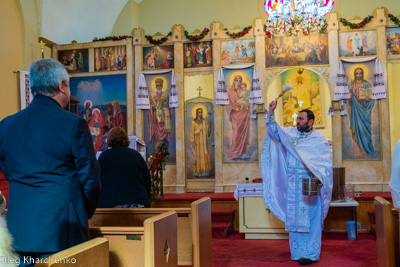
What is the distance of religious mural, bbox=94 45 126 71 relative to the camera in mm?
14094

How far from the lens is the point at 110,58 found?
14.1 meters

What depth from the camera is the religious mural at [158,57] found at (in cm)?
1395

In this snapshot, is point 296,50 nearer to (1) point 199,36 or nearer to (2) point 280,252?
(1) point 199,36

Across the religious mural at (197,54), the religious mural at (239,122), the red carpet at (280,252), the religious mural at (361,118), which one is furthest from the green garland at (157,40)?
the red carpet at (280,252)

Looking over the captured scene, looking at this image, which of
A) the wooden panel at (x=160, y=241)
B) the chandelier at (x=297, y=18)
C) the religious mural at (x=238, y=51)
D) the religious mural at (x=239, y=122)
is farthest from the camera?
the religious mural at (x=238, y=51)

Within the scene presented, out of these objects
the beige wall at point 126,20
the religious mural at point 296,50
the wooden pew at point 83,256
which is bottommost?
the wooden pew at point 83,256

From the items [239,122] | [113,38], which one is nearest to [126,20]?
[113,38]

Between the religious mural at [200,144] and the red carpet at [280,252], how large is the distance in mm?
4582

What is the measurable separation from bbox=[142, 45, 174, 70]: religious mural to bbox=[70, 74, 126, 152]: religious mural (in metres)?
0.79

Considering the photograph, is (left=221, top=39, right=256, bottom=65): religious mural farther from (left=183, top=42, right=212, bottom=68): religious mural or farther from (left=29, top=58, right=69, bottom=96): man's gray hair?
(left=29, top=58, right=69, bottom=96): man's gray hair

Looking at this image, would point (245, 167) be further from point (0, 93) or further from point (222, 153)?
point (0, 93)

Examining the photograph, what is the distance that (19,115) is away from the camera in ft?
9.11

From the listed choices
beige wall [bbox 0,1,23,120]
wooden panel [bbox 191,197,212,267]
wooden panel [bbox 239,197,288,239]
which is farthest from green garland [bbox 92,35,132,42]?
wooden panel [bbox 191,197,212,267]

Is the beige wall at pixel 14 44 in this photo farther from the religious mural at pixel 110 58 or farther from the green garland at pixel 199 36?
the green garland at pixel 199 36
